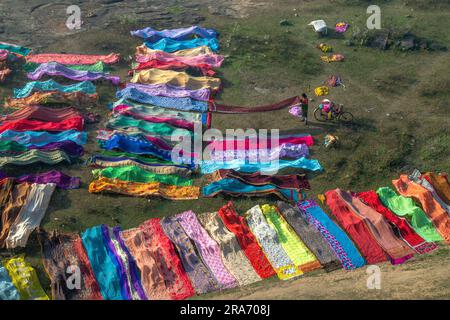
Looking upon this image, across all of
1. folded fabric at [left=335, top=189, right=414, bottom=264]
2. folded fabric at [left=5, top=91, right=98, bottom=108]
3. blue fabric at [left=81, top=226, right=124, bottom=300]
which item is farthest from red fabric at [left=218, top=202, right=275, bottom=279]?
folded fabric at [left=5, top=91, right=98, bottom=108]

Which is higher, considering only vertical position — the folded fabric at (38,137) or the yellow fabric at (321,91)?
the folded fabric at (38,137)

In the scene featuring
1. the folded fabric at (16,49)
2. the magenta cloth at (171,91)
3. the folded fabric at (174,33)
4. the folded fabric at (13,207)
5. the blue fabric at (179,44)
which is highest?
the folded fabric at (16,49)

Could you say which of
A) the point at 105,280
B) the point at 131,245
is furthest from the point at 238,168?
the point at 105,280

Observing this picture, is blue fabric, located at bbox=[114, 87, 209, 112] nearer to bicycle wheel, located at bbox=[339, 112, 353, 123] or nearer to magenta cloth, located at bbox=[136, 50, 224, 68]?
magenta cloth, located at bbox=[136, 50, 224, 68]

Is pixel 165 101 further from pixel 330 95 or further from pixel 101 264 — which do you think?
pixel 101 264

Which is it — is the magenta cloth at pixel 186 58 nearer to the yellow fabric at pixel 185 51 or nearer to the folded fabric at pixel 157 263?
the yellow fabric at pixel 185 51

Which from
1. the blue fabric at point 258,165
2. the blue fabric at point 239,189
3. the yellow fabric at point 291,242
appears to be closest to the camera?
the yellow fabric at point 291,242

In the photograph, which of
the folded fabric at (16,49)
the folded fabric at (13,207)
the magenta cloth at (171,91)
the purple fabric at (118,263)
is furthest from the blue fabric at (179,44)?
the purple fabric at (118,263)
